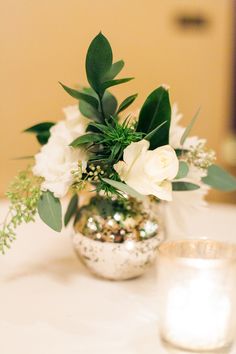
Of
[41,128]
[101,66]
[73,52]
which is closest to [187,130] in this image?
[101,66]

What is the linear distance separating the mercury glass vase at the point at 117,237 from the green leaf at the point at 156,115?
12 centimetres

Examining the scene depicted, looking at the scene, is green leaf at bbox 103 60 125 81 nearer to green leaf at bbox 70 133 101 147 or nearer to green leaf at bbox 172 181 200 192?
green leaf at bbox 70 133 101 147

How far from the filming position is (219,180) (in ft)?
2.65

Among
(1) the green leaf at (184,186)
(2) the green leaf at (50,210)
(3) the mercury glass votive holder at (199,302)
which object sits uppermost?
(1) the green leaf at (184,186)

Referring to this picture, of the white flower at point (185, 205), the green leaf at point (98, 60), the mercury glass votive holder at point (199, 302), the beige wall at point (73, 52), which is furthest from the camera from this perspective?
the beige wall at point (73, 52)

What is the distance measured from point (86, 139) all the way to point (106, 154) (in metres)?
0.04

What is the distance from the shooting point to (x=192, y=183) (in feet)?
2.49

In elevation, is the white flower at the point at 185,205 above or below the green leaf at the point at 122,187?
below

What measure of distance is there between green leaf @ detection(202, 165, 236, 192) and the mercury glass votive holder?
0.24 metres

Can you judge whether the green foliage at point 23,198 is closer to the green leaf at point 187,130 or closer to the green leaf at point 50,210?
the green leaf at point 50,210

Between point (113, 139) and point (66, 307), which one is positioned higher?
point (113, 139)

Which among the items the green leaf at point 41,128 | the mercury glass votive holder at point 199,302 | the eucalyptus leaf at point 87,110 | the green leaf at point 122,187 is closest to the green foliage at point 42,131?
the green leaf at point 41,128

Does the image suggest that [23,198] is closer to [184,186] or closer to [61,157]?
[61,157]

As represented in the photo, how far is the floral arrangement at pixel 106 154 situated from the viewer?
0.67 metres
